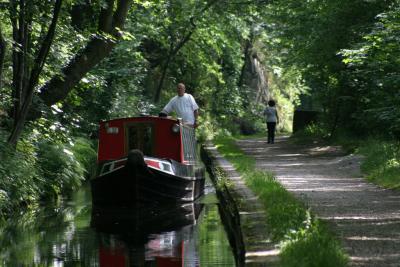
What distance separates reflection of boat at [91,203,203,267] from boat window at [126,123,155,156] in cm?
156

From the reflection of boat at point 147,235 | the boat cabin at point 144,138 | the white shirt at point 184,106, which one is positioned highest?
the white shirt at point 184,106

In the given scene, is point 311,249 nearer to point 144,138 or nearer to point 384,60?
point 384,60

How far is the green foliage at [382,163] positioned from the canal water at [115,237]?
324 cm

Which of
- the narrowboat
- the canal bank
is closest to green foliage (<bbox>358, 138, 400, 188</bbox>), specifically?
the canal bank

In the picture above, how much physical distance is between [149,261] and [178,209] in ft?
20.6

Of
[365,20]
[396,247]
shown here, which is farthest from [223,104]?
[396,247]

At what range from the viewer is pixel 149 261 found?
991 centimetres

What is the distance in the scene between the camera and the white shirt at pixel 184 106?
61.5 feet

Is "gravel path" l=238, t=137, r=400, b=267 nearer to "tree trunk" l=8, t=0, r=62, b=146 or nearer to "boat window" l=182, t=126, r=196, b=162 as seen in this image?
"boat window" l=182, t=126, r=196, b=162

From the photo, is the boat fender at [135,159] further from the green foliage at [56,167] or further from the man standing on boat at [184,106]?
the man standing on boat at [184,106]

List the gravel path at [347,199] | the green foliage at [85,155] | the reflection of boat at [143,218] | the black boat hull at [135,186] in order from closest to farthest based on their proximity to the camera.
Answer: the gravel path at [347,199], the reflection of boat at [143,218], the black boat hull at [135,186], the green foliage at [85,155]

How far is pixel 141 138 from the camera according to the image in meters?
17.5

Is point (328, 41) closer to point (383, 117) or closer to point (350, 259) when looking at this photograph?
point (383, 117)

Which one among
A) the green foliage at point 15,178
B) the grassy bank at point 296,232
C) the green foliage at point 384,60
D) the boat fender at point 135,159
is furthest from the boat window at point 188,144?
the green foliage at point 384,60
